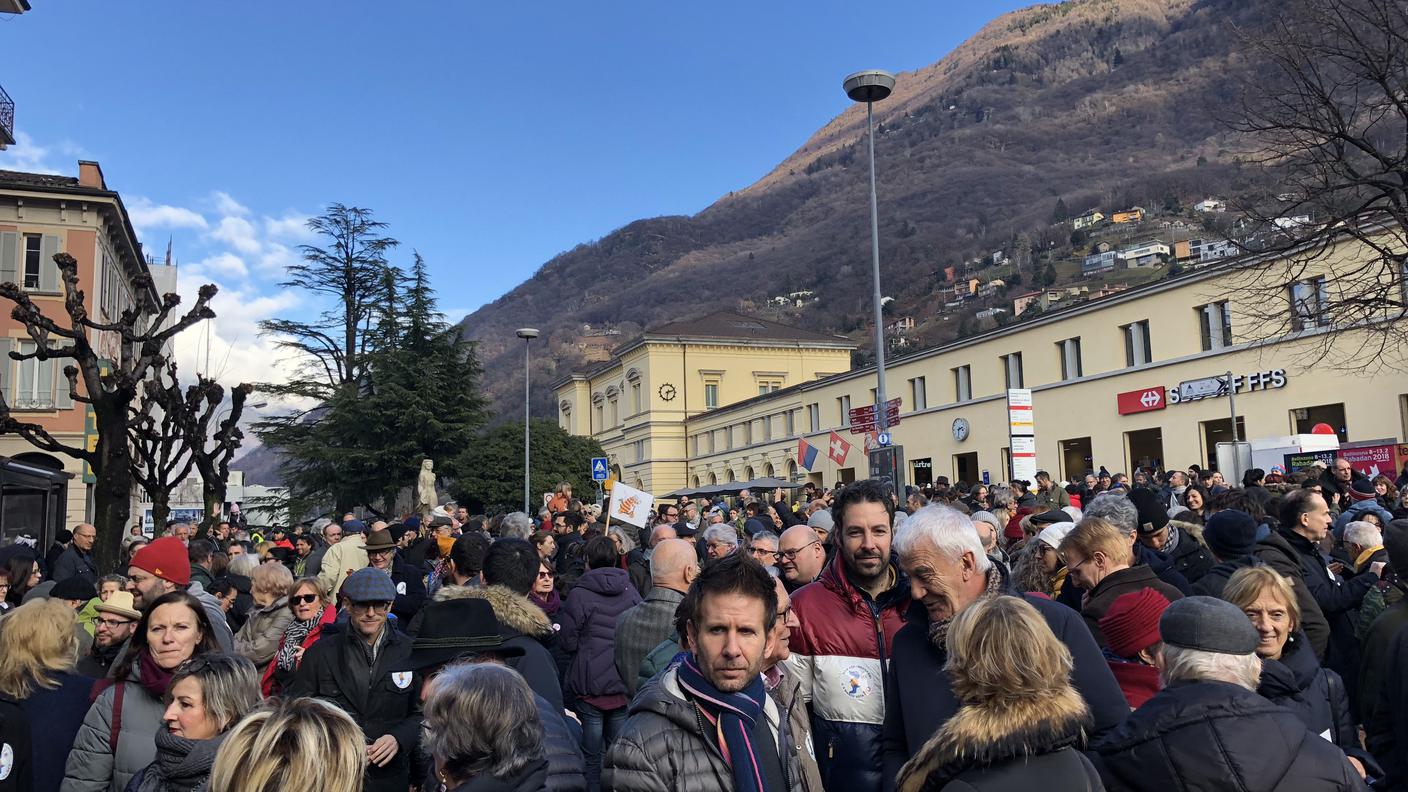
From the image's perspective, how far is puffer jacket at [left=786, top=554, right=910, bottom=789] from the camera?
389 centimetres

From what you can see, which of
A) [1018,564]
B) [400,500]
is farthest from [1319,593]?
[400,500]

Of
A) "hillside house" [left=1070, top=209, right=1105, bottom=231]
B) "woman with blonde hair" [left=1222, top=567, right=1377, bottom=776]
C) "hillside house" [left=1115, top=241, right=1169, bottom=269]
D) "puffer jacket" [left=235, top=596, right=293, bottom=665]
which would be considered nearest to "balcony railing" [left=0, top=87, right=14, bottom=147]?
"puffer jacket" [left=235, top=596, right=293, bottom=665]

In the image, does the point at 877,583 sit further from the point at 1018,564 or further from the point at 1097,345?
the point at 1097,345

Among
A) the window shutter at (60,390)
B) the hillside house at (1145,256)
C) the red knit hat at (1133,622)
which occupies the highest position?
the hillside house at (1145,256)

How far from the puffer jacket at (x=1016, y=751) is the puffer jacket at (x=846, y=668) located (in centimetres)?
107

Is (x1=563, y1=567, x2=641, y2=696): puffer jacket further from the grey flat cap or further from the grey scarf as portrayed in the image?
the grey flat cap

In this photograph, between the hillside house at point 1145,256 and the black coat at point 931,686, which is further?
the hillside house at point 1145,256

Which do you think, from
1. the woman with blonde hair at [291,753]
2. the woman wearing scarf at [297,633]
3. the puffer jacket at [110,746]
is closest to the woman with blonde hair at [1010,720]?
the woman with blonde hair at [291,753]

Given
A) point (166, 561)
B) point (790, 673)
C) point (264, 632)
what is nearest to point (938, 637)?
point (790, 673)

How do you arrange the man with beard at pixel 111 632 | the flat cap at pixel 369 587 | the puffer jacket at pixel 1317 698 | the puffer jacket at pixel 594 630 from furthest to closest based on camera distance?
1. the puffer jacket at pixel 594 630
2. the man with beard at pixel 111 632
3. the flat cap at pixel 369 587
4. the puffer jacket at pixel 1317 698

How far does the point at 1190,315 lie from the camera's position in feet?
116

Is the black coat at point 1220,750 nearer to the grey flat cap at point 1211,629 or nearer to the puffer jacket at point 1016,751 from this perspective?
the grey flat cap at point 1211,629

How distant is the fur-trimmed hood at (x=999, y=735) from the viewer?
9.03 ft

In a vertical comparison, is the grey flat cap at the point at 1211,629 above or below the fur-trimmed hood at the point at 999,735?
above
